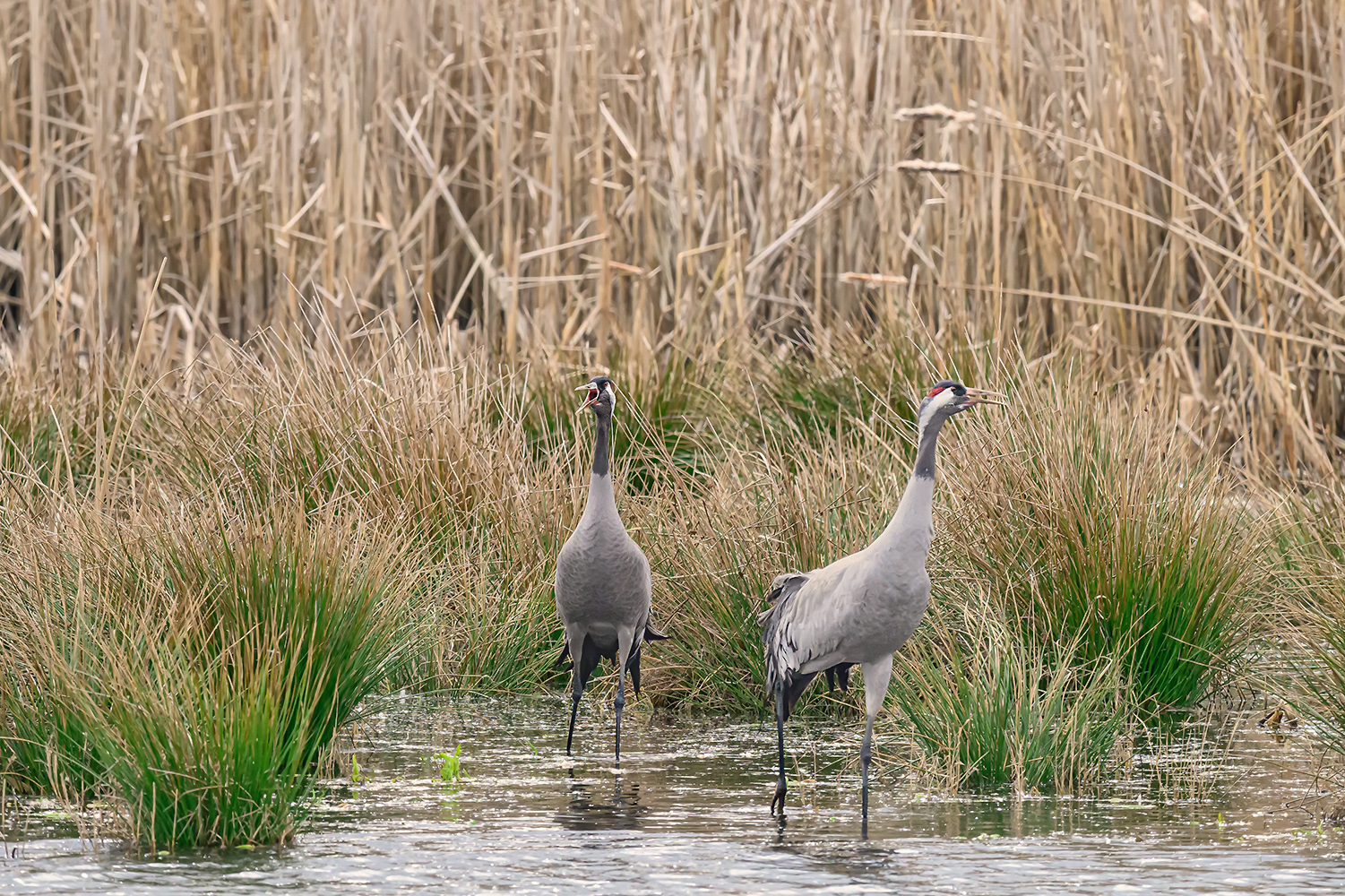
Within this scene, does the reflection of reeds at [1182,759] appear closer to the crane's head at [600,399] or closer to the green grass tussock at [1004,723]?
the green grass tussock at [1004,723]

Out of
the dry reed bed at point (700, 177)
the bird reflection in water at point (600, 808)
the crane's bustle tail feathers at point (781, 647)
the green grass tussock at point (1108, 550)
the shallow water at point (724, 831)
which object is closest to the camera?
the shallow water at point (724, 831)

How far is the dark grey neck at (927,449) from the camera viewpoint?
18.4 feet

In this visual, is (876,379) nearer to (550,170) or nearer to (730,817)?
(550,170)

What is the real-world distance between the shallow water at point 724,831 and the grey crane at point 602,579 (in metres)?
0.34

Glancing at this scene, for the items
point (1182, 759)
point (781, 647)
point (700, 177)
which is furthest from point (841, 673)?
point (700, 177)

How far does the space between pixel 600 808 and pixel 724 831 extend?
45 centimetres

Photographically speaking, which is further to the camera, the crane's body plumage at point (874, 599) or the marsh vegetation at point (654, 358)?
the marsh vegetation at point (654, 358)

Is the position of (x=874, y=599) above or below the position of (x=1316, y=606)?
above

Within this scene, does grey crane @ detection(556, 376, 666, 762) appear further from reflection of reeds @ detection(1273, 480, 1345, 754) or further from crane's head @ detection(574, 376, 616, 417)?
reflection of reeds @ detection(1273, 480, 1345, 754)

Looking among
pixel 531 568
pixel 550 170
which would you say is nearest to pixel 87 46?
Answer: pixel 550 170

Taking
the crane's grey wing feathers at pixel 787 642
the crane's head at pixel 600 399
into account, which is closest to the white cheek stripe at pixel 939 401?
the crane's grey wing feathers at pixel 787 642

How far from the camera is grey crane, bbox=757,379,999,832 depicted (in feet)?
18.2

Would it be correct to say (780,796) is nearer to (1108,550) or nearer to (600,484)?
(600,484)

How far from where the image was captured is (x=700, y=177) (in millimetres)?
11773
